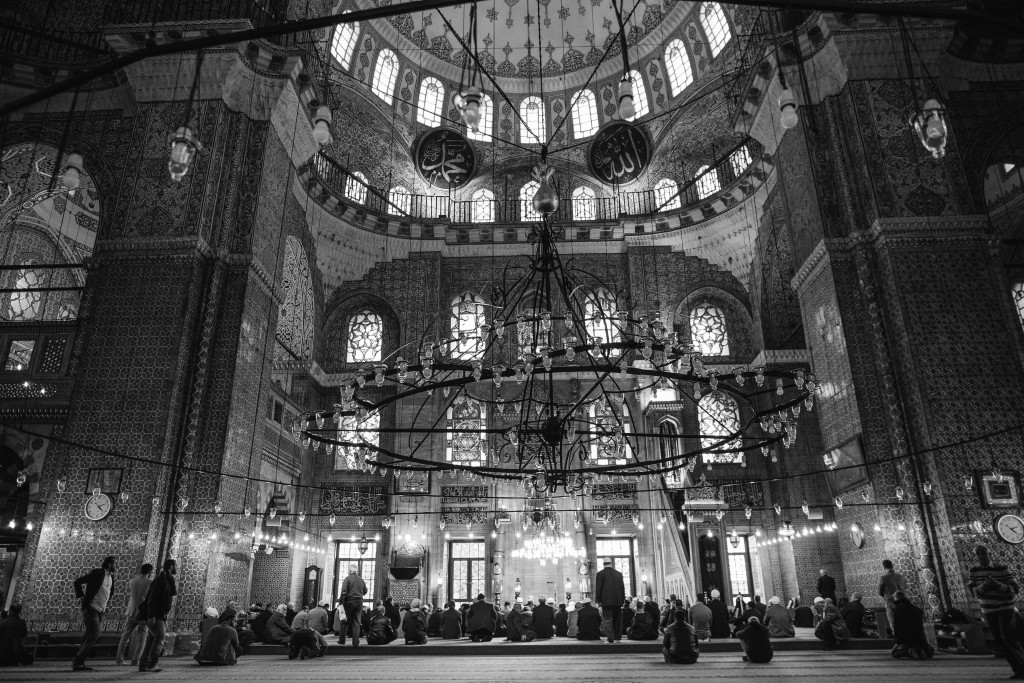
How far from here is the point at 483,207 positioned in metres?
19.0

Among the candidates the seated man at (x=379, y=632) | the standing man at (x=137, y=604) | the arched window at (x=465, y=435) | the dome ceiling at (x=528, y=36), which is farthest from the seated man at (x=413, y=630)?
the dome ceiling at (x=528, y=36)

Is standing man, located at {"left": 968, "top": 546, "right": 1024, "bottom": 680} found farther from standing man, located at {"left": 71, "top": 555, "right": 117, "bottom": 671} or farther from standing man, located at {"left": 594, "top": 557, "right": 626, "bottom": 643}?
standing man, located at {"left": 71, "top": 555, "right": 117, "bottom": 671}

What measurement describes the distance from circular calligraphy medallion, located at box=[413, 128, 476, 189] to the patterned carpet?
1087cm

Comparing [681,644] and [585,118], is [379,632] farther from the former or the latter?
[585,118]

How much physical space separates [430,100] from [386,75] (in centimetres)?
154

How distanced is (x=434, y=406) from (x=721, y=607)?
8275mm

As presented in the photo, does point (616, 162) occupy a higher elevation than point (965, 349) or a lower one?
higher

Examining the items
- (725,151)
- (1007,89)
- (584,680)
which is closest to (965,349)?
(1007,89)

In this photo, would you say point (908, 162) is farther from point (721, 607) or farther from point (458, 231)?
point (458, 231)

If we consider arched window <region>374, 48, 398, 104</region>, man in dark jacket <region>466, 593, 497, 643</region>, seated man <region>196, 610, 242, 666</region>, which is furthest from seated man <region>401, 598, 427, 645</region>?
arched window <region>374, 48, 398, 104</region>

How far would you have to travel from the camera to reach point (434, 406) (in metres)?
16.2

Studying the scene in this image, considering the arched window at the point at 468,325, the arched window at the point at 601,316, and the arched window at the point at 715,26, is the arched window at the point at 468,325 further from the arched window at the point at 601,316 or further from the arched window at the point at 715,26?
the arched window at the point at 715,26

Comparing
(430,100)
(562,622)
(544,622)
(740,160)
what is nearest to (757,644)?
(544,622)

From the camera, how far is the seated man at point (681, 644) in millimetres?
7227
